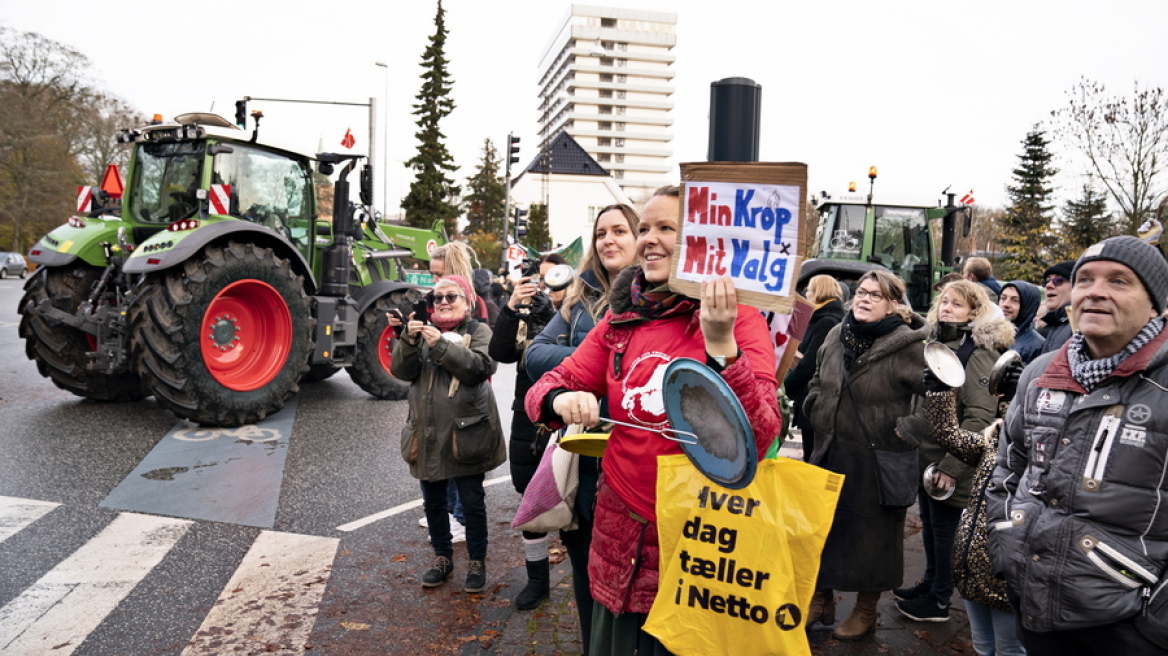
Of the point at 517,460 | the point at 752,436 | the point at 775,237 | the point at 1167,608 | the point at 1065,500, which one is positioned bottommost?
the point at 517,460

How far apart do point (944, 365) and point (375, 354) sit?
7.63m

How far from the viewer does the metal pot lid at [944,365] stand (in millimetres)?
3174

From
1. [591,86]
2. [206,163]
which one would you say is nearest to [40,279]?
[206,163]

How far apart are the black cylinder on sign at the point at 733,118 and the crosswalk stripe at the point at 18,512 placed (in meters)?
4.74

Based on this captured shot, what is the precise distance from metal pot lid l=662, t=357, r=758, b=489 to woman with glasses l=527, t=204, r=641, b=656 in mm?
811

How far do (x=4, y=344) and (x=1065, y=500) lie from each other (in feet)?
49.2

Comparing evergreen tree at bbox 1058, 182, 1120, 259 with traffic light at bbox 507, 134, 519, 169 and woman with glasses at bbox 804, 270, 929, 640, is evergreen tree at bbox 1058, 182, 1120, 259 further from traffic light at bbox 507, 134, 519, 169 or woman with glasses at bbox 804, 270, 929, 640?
woman with glasses at bbox 804, 270, 929, 640

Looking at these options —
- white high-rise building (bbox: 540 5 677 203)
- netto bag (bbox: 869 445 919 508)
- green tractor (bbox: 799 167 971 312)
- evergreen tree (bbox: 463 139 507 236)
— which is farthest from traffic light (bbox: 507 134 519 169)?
white high-rise building (bbox: 540 5 677 203)

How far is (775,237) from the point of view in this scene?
2037 millimetres

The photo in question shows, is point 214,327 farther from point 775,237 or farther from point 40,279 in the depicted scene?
point 775,237

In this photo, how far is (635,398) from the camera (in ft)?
7.38

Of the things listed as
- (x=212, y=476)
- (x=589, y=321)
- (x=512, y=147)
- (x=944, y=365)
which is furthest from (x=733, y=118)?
(x=512, y=147)

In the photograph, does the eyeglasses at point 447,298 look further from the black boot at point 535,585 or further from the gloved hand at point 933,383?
the gloved hand at point 933,383

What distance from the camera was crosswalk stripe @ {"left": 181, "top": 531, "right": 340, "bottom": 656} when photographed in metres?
3.71
